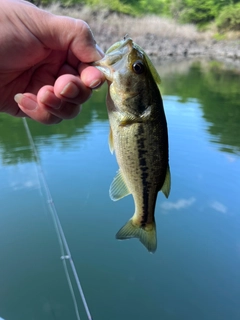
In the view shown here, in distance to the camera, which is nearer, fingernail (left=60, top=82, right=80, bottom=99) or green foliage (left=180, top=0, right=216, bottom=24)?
fingernail (left=60, top=82, right=80, bottom=99)

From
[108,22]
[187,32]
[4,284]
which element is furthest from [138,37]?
[4,284]

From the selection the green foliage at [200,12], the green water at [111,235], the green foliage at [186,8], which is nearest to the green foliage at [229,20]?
the green foliage at [186,8]

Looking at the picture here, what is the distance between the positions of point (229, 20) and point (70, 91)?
36375mm

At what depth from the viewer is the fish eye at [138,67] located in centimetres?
140

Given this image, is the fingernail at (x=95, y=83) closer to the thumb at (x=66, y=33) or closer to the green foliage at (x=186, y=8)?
the thumb at (x=66, y=33)

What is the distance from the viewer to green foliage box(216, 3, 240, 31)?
32719 millimetres

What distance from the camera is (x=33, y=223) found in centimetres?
543

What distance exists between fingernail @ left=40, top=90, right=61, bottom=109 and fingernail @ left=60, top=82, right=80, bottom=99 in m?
0.07

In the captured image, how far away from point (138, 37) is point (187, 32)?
6.14 meters

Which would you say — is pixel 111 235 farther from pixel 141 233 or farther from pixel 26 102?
pixel 26 102

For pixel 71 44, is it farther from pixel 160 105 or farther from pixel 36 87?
pixel 160 105

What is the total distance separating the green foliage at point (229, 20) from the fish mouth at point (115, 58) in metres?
35.5

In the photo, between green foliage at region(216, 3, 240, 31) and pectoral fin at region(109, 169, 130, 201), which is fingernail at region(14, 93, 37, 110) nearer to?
pectoral fin at region(109, 169, 130, 201)

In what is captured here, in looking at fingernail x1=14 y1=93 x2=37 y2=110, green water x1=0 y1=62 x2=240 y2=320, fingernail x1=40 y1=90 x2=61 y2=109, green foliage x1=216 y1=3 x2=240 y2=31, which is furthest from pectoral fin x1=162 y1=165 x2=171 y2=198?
green foliage x1=216 y1=3 x2=240 y2=31
